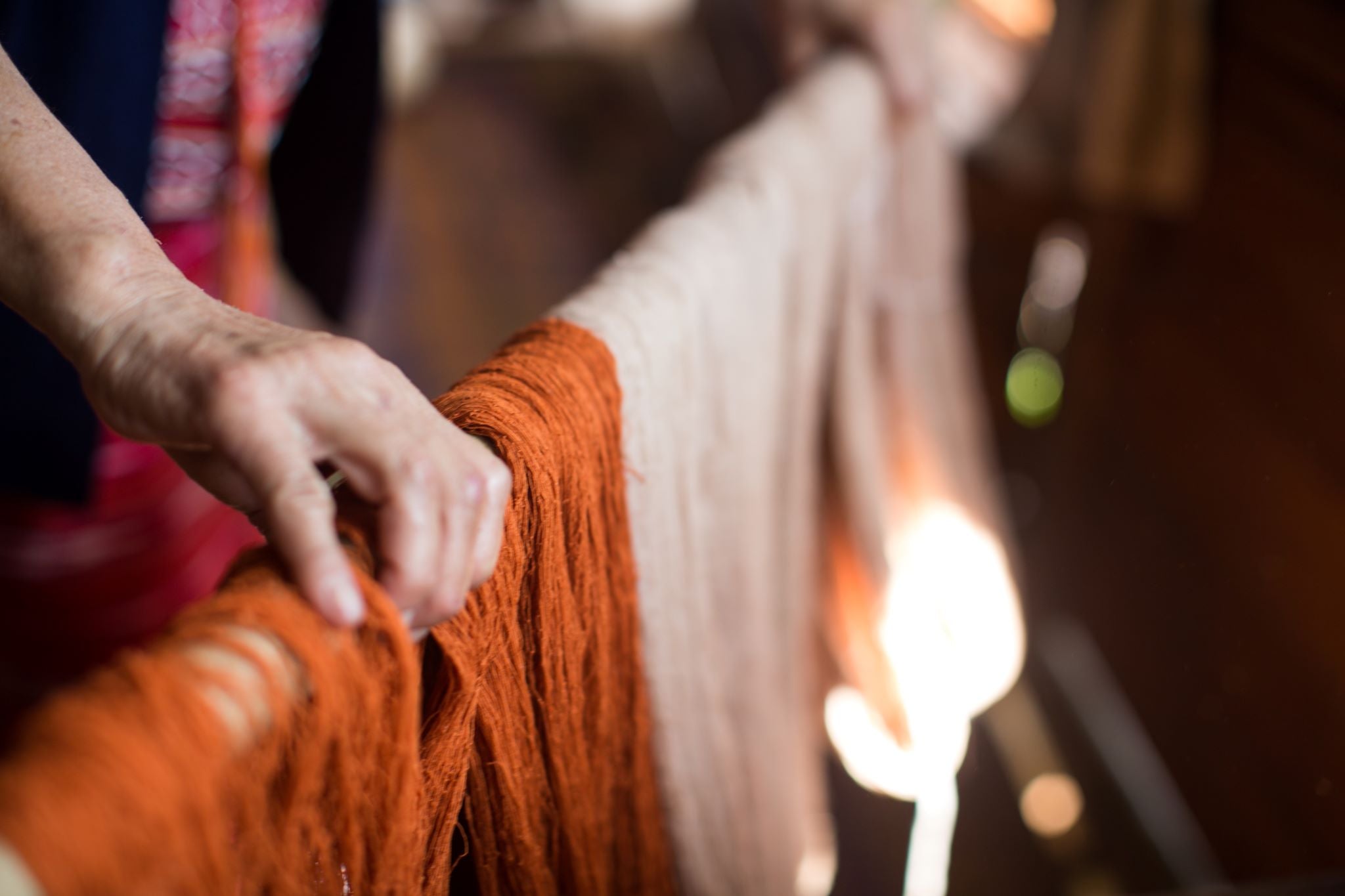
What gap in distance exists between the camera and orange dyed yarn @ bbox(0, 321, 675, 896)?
0.21 metres

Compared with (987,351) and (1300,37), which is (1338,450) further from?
(987,351)

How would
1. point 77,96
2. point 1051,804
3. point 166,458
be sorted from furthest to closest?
1. point 1051,804
2. point 166,458
3. point 77,96

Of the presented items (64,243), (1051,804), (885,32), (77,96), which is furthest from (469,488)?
(1051,804)

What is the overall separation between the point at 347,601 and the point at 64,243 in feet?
0.47

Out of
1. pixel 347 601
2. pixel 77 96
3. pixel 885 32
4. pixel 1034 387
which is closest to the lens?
pixel 347 601

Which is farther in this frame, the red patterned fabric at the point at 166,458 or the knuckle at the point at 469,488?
the red patterned fabric at the point at 166,458

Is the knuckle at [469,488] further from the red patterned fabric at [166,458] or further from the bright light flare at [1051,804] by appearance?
the bright light flare at [1051,804]

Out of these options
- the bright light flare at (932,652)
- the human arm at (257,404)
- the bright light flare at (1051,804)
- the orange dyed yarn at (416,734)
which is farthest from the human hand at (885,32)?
the bright light flare at (1051,804)

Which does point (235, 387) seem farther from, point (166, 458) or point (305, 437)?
point (166, 458)

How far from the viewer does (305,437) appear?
268mm

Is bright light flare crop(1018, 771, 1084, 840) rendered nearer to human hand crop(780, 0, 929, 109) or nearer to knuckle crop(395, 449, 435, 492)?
human hand crop(780, 0, 929, 109)

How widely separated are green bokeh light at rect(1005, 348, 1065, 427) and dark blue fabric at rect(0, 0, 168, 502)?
1.15m

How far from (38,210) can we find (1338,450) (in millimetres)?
787

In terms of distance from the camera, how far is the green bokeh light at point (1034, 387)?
52.3 inches
